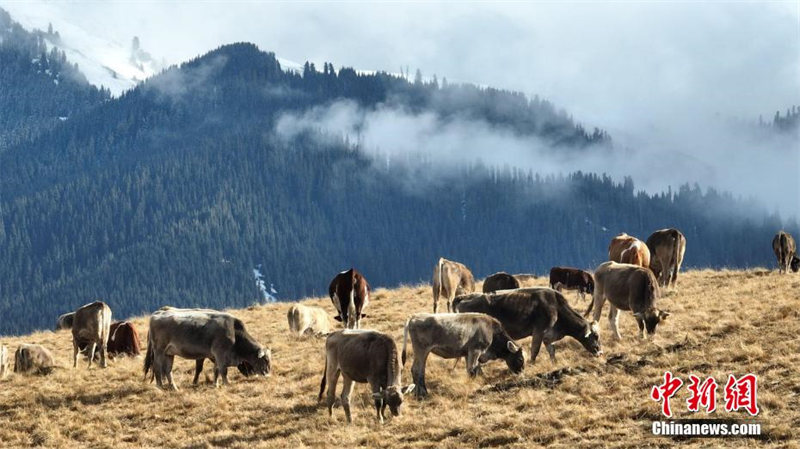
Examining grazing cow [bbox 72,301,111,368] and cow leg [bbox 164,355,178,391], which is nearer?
cow leg [bbox 164,355,178,391]

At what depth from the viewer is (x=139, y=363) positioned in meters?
23.3

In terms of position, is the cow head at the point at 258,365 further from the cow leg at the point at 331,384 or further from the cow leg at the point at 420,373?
the cow leg at the point at 420,373

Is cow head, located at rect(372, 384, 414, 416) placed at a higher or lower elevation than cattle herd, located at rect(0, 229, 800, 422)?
lower

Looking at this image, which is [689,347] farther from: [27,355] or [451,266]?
[27,355]

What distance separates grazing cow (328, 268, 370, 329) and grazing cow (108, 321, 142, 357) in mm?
6934

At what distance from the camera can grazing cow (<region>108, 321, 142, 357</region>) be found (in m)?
25.7

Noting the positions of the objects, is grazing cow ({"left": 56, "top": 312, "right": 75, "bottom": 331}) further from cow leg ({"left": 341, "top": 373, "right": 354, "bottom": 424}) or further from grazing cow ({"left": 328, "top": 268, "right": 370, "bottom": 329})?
cow leg ({"left": 341, "top": 373, "right": 354, "bottom": 424})

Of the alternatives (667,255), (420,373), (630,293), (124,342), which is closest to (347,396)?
(420,373)

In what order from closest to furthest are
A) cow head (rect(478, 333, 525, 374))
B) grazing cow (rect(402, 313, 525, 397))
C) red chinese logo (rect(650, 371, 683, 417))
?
red chinese logo (rect(650, 371, 683, 417)) < grazing cow (rect(402, 313, 525, 397)) < cow head (rect(478, 333, 525, 374))

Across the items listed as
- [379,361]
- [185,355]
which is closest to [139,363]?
[185,355]

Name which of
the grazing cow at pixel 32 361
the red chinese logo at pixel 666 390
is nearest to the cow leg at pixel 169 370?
the grazing cow at pixel 32 361

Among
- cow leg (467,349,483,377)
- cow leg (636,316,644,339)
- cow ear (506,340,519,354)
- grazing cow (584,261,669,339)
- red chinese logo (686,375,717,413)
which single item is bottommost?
red chinese logo (686,375,717,413)

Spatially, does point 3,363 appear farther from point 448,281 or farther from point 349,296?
point 448,281

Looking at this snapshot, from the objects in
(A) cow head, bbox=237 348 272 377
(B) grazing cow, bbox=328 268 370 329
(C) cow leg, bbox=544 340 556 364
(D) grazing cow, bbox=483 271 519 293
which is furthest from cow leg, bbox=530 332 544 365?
(B) grazing cow, bbox=328 268 370 329
